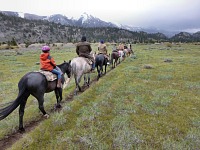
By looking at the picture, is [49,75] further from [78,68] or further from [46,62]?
[78,68]

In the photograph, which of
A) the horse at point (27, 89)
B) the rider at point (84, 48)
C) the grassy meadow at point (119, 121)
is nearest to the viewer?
the grassy meadow at point (119, 121)

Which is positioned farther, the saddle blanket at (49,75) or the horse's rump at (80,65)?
the horse's rump at (80,65)

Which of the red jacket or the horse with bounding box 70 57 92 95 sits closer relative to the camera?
A: the red jacket

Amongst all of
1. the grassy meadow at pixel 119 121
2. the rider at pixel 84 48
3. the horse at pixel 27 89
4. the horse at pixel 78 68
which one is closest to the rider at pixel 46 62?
the horse at pixel 27 89

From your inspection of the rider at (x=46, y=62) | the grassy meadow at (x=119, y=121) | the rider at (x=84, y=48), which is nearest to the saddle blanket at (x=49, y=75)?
the rider at (x=46, y=62)

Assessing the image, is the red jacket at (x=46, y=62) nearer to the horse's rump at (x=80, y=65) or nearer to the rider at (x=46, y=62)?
the rider at (x=46, y=62)

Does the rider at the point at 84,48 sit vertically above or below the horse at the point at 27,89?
above

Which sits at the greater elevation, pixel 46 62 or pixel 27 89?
pixel 46 62

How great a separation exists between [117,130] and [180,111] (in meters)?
4.29

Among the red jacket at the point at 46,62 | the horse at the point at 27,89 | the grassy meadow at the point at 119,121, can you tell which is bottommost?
the grassy meadow at the point at 119,121

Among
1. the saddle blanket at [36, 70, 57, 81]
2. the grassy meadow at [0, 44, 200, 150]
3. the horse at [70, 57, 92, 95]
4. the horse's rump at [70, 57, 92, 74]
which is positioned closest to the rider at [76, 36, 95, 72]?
the horse's rump at [70, 57, 92, 74]

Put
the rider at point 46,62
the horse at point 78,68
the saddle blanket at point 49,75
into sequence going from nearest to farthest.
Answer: the saddle blanket at point 49,75, the rider at point 46,62, the horse at point 78,68

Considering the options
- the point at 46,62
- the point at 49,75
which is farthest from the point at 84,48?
the point at 49,75

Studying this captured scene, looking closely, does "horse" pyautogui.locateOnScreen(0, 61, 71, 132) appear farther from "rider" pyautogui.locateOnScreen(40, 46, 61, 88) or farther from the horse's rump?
the horse's rump
